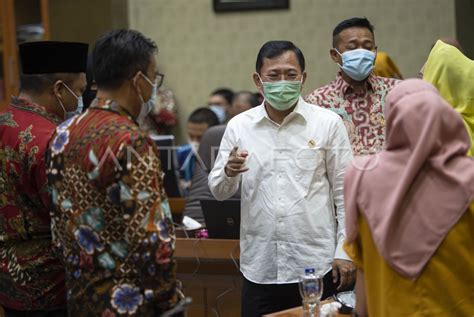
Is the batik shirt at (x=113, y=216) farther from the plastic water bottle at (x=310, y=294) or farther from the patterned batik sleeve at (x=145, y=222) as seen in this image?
the plastic water bottle at (x=310, y=294)

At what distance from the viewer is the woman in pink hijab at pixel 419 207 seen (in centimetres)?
228

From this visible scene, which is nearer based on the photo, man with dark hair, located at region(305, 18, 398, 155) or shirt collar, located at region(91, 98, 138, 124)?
shirt collar, located at region(91, 98, 138, 124)

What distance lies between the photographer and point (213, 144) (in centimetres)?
498

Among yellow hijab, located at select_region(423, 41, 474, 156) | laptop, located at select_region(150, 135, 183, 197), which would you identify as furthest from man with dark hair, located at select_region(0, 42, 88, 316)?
laptop, located at select_region(150, 135, 183, 197)

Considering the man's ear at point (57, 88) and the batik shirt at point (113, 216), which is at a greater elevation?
the man's ear at point (57, 88)

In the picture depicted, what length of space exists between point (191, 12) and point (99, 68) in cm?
499

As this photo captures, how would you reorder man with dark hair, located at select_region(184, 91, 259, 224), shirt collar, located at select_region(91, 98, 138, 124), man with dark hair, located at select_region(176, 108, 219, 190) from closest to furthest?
shirt collar, located at select_region(91, 98, 138, 124), man with dark hair, located at select_region(184, 91, 259, 224), man with dark hair, located at select_region(176, 108, 219, 190)

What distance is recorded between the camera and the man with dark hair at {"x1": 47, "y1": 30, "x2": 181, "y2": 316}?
231 cm

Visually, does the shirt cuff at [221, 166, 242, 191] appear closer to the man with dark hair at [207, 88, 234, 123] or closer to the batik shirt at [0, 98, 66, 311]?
the batik shirt at [0, 98, 66, 311]

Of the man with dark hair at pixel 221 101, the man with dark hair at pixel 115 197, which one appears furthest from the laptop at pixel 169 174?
the man with dark hair at pixel 115 197

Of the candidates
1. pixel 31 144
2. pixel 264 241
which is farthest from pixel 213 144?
pixel 31 144

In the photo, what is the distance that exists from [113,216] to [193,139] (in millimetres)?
4265

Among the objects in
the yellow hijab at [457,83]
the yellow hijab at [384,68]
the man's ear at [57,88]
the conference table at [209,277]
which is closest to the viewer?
the man's ear at [57,88]

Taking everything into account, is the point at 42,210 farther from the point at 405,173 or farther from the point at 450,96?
the point at 450,96
